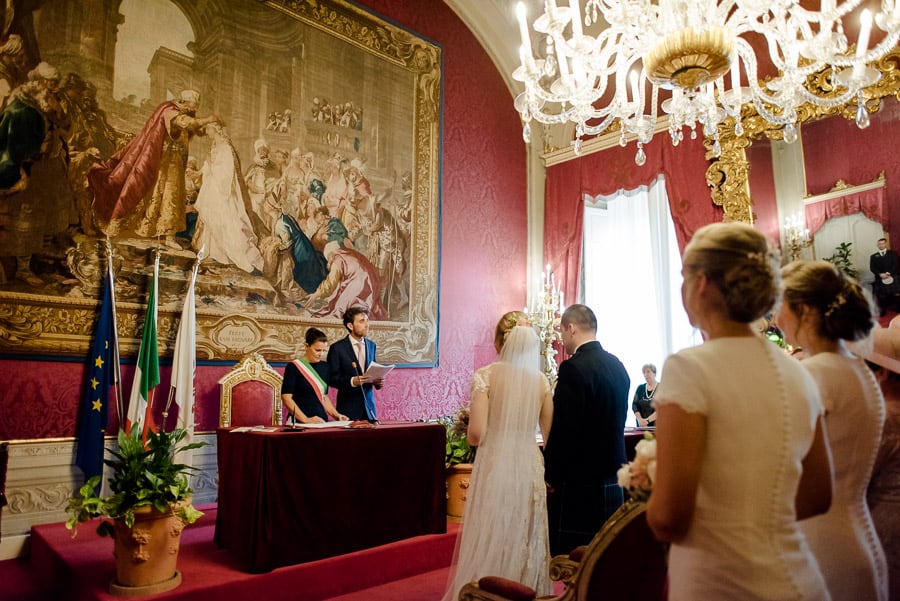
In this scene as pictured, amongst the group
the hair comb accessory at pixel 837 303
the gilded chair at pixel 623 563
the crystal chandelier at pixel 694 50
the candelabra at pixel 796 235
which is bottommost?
the gilded chair at pixel 623 563

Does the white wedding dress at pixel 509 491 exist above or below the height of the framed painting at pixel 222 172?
below

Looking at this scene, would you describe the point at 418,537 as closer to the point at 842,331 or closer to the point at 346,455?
the point at 346,455

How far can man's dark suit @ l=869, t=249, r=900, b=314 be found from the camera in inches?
219

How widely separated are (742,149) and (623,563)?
6.56 metres

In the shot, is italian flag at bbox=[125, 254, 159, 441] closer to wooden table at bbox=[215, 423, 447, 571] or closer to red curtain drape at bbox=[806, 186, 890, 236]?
wooden table at bbox=[215, 423, 447, 571]

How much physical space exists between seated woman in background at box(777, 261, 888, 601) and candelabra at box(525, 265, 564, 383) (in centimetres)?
580

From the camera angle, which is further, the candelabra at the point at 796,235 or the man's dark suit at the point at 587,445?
the candelabra at the point at 796,235

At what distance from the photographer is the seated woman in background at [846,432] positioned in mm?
1588

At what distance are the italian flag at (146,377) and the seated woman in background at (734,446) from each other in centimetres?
475

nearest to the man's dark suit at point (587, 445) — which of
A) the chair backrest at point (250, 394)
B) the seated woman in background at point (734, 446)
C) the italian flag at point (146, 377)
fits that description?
the seated woman in background at point (734, 446)

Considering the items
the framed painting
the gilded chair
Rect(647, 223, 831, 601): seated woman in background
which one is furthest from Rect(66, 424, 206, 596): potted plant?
Rect(647, 223, 831, 601): seated woman in background

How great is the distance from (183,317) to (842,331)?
203 inches

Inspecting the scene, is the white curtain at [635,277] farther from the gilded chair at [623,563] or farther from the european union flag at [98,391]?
the gilded chair at [623,563]

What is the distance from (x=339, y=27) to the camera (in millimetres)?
7109
